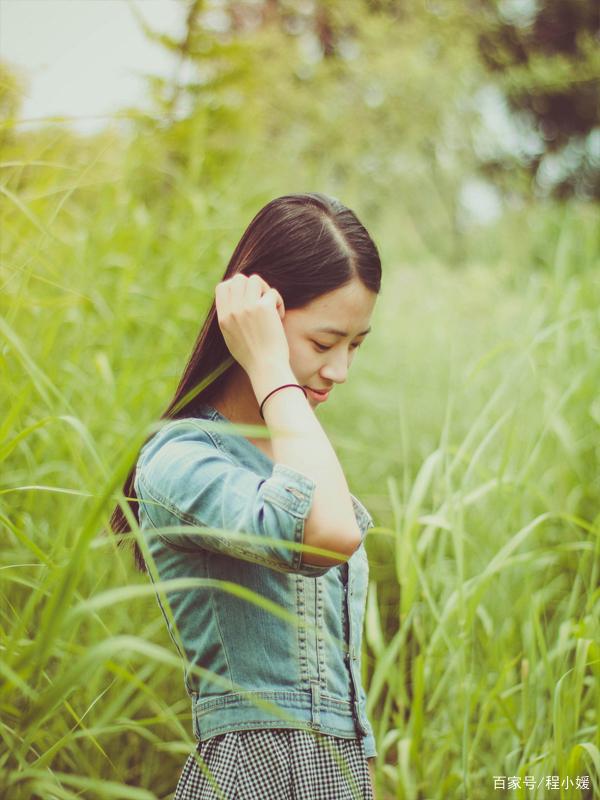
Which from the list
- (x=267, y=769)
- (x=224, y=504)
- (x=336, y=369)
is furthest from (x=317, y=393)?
(x=267, y=769)

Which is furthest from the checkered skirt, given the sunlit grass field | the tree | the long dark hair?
the tree

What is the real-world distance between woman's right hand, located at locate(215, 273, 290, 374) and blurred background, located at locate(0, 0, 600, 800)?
197 mm

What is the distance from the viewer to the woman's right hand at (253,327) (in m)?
1.08

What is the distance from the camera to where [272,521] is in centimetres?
92

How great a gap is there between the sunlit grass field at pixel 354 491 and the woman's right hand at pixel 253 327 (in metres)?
0.24

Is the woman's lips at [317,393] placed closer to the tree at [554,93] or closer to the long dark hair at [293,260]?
the long dark hair at [293,260]

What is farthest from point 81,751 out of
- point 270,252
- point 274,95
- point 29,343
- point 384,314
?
point 274,95

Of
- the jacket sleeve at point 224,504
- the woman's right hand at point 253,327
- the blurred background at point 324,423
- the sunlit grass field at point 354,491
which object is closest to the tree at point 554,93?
the blurred background at point 324,423

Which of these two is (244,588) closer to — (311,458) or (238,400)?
(311,458)

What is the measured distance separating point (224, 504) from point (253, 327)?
27 centimetres

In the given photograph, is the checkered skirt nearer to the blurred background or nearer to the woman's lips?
the blurred background

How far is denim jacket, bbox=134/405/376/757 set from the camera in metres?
0.94

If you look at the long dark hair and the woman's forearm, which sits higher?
the long dark hair

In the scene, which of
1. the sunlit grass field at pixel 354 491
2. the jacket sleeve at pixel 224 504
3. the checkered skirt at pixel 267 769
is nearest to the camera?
the jacket sleeve at pixel 224 504
